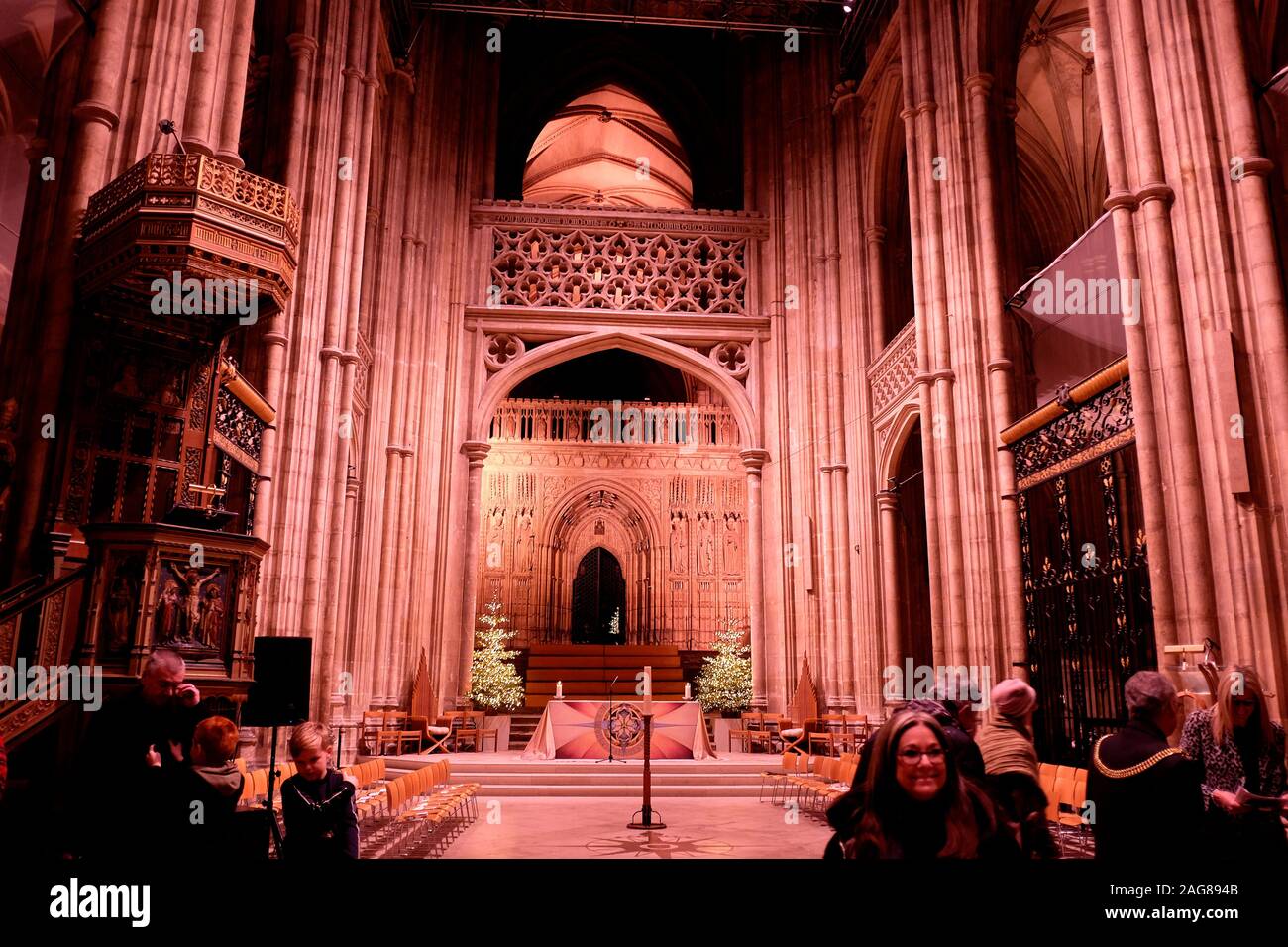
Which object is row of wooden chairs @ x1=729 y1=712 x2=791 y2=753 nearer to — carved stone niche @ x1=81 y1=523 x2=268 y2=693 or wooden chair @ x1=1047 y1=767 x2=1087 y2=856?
wooden chair @ x1=1047 y1=767 x2=1087 y2=856

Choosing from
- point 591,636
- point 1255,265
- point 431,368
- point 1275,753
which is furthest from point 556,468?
point 1275,753

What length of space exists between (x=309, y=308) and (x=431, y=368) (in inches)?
204

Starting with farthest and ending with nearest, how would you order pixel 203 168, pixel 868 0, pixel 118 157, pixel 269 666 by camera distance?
1. pixel 868 0
2. pixel 118 157
3. pixel 203 168
4. pixel 269 666

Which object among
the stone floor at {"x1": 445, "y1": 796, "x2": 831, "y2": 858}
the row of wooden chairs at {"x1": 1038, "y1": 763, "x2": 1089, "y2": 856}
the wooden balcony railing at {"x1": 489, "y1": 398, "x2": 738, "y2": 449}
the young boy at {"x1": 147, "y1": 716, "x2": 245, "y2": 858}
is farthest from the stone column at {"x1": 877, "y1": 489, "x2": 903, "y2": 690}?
the young boy at {"x1": 147, "y1": 716, "x2": 245, "y2": 858}

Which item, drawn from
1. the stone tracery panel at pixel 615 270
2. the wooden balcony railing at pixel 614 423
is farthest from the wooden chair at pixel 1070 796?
the wooden balcony railing at pixel 614 423

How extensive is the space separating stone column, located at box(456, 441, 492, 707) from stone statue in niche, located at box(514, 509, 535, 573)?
4938 millimetres

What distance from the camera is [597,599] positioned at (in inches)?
874

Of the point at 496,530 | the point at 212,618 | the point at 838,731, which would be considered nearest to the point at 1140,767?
the point at 212,618

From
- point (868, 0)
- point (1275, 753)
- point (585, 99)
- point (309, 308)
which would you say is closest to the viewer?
point (1275, 753)

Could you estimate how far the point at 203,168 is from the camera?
5.90 metres

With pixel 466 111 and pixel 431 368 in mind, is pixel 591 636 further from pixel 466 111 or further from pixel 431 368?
pixel 466 111

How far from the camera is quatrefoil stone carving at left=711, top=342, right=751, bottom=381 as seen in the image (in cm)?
1670

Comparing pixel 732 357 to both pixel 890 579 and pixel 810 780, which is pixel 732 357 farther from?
pixel 810 780

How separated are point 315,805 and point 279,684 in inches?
83.8
